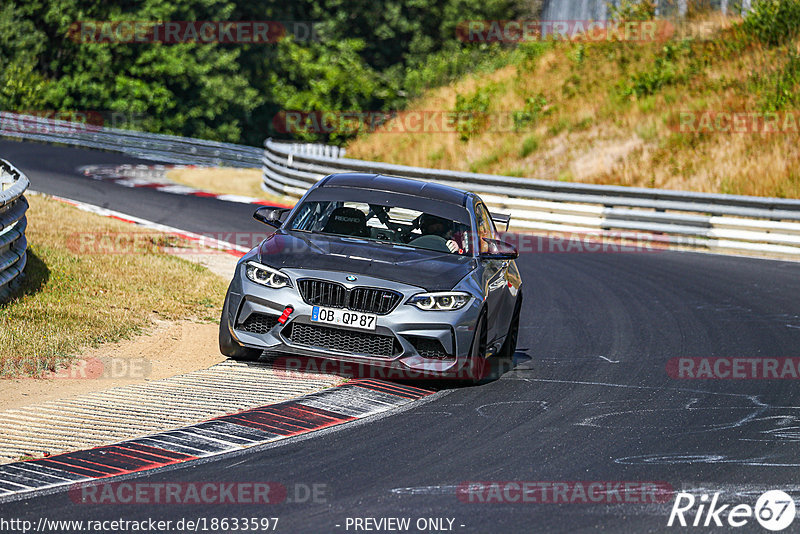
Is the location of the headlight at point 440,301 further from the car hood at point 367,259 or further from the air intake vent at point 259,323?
the air intake vent at point 259,323

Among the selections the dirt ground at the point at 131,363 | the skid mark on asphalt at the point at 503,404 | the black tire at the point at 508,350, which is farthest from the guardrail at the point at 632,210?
the skid mark on asphalt at the point at 503,404

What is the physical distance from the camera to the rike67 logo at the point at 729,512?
573 centimetres

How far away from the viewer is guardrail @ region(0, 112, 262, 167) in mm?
35812

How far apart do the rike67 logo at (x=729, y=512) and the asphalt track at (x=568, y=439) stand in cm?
7

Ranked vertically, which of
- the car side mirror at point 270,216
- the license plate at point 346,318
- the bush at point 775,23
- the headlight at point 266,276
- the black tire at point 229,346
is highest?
the bush at point 775,23

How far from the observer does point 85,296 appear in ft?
37.6

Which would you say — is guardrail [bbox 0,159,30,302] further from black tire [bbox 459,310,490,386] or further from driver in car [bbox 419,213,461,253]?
black tire [bbox 459,310,490,386]

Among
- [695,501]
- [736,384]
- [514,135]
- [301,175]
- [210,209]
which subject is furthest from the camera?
[514,135]

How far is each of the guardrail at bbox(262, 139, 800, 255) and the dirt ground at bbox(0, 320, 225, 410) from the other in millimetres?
12142

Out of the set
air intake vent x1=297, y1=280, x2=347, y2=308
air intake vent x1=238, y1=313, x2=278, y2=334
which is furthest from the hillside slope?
air intake vent x1=238, y1=313, x2=278, y2=334

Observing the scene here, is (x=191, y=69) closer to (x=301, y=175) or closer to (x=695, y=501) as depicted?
(x=301, y=175)

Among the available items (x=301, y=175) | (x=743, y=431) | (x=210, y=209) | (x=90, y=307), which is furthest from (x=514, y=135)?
(x=743, y=431)

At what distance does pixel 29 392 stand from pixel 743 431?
5.13 meters

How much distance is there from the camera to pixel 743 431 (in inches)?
307
